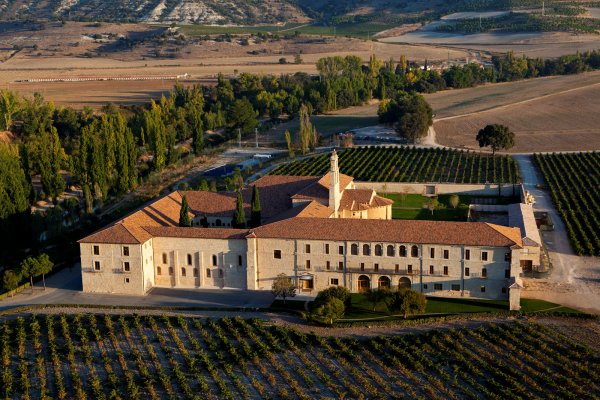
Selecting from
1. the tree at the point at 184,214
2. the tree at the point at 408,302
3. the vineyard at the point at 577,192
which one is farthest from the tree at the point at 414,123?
the tree at the point at 408,302

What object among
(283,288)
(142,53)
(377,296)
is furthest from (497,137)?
(142,53)

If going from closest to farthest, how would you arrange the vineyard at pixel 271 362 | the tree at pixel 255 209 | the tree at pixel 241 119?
1. the vineyard at pixel 271 362
2. the tree at pixel 255 209
3. the tree at pixel 241 119

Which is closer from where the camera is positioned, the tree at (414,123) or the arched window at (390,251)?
the arched window at (390,251)

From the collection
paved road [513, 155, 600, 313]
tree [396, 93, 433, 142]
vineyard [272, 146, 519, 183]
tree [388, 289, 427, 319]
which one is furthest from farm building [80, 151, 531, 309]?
tree [396, 93, 433, 142]

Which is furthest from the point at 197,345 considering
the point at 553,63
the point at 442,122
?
the point at 553,63

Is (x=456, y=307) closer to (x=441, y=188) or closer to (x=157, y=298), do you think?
(x=157, y=298)

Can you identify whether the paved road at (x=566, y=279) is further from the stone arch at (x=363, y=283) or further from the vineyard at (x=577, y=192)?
the stone arch at (x=363, y=283)

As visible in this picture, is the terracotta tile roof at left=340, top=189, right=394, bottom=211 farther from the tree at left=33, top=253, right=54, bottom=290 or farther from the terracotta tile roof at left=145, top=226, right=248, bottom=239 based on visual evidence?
the tree at left=33, top=253, right=54, bottom=290

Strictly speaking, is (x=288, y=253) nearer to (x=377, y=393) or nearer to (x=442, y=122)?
(x=377, y=393)
